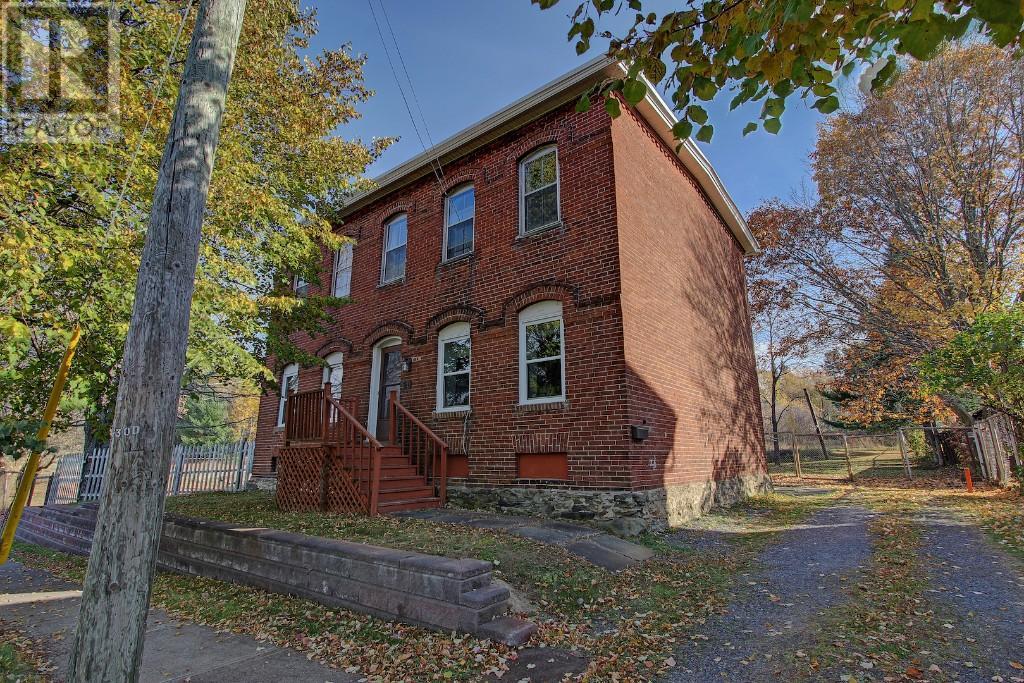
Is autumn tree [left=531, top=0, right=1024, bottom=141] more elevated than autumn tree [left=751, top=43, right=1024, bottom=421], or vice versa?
autumn tree [left=751, top=43, right=1024, bottom=421]

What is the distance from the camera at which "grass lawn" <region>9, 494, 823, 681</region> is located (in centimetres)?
381

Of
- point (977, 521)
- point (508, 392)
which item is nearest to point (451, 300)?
point (508, 392)

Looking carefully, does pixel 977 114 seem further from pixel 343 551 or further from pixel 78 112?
pixel 78 112

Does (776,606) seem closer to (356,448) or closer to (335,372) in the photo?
(356,448)

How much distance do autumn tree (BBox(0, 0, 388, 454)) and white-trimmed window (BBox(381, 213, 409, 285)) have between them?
6.57ft

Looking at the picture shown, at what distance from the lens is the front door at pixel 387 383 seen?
11.9 metres

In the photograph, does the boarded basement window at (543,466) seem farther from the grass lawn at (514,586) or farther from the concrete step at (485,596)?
the concrete step at (485,596)

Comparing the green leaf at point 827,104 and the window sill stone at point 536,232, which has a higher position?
the window sill stone at point 536,232

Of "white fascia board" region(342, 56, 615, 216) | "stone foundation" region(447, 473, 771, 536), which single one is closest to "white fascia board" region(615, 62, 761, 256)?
"white fascia board" region(342, 56, 615, 216)

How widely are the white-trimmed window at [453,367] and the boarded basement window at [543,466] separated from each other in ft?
5.72

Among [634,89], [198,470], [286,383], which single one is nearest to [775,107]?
[634,89]

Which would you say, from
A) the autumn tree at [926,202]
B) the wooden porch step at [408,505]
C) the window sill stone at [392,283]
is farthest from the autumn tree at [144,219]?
the autumn tree at [926,202]

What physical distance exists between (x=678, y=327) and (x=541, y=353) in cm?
324

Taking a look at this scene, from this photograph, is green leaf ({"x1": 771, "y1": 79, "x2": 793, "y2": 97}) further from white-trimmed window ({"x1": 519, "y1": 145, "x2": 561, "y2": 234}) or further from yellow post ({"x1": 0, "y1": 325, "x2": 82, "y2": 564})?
white-trimmed window ({"x1": 519, "y1": 145, "x2": 561, "y2": 234})
